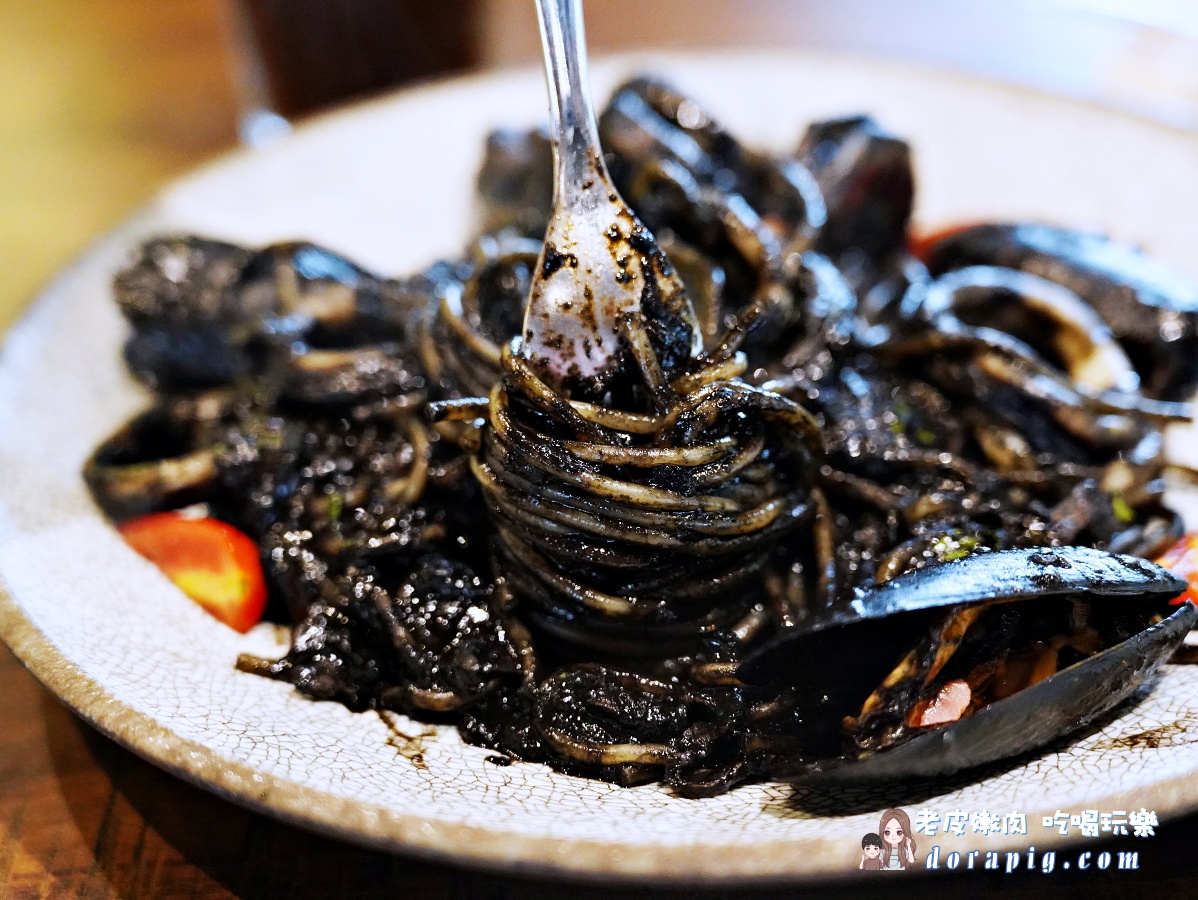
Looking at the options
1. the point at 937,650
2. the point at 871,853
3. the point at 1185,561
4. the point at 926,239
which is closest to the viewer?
the point at 871,853

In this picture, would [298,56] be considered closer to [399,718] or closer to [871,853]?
[399,718]

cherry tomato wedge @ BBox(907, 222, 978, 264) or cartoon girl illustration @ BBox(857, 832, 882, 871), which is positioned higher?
cherry tomato wedge @ BBox(907, 222, 978, 264)

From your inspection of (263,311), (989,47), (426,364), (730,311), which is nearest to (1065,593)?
(730,311)

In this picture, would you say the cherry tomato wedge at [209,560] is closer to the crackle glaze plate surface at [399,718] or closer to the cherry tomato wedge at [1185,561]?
the crackle glaze plate surface at [399,718]

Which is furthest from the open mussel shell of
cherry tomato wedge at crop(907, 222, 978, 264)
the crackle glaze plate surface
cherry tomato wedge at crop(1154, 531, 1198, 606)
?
cherry tomato wedge at crop(907, 222, 978, 264)

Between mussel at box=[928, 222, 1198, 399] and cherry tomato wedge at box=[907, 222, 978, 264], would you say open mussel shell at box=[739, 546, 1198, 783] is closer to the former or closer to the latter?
mussel at box=[928, 222, 1198, 399]

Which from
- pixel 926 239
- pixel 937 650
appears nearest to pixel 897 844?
pixel 937 650
